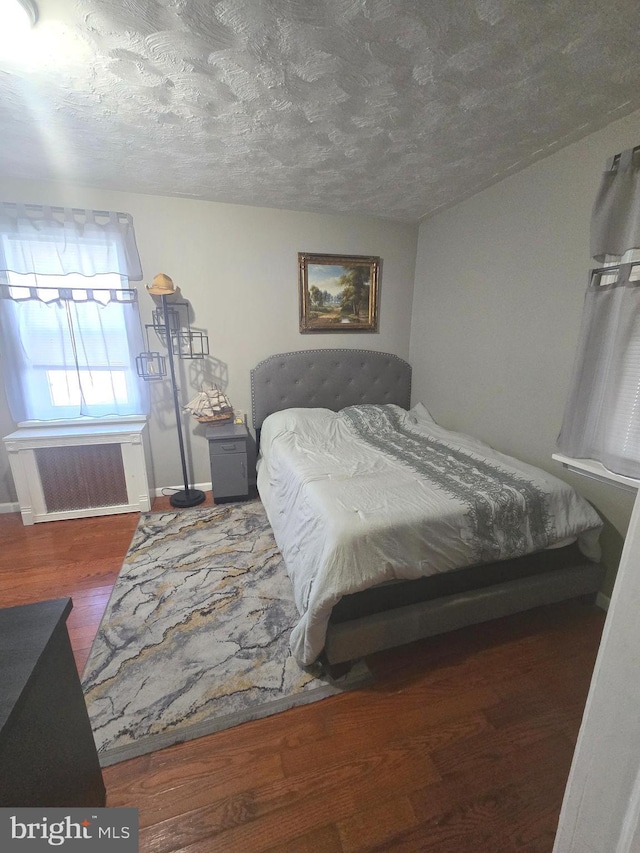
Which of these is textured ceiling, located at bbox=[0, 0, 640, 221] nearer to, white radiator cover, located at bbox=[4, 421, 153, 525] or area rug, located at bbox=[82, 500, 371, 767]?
white radiator cover, located at bbox=[4, 421, 153, 525]

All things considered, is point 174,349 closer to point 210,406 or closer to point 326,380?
point 210,406

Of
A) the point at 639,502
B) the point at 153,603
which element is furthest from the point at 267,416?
the point at 639,502

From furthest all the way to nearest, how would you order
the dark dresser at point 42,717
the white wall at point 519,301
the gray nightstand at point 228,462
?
the gray nightstand at point 228,462 → the white wall at point 519,301 → the dark dresser at point 42,717

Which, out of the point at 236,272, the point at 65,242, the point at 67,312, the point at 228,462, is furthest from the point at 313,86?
the point at 228,462

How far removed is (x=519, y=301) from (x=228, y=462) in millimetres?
2468

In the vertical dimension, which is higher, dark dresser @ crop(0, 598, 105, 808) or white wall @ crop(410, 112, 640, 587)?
white wall @ crop(410, 112, 640, 587)

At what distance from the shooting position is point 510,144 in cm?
185

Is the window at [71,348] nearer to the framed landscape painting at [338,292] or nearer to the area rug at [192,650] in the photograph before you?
the area rug at [192,650]

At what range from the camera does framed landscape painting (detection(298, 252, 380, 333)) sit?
10.0 ft

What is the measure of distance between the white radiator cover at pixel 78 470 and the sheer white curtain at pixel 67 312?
0.28 meters

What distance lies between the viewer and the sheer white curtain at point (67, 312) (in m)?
2.41

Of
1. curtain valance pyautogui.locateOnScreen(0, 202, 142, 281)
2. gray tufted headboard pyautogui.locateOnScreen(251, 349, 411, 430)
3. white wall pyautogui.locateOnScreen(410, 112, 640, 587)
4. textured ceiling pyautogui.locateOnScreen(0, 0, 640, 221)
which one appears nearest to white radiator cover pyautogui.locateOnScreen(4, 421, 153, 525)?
gray tufted headboard pyautogui.locateOnScreen(251, 349, 411, 430)

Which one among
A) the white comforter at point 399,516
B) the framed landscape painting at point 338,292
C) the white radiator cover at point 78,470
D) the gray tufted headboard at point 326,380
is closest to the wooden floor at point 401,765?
the white comforter at point 399,516

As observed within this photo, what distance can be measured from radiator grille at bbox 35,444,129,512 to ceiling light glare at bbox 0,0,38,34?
2.21 m
